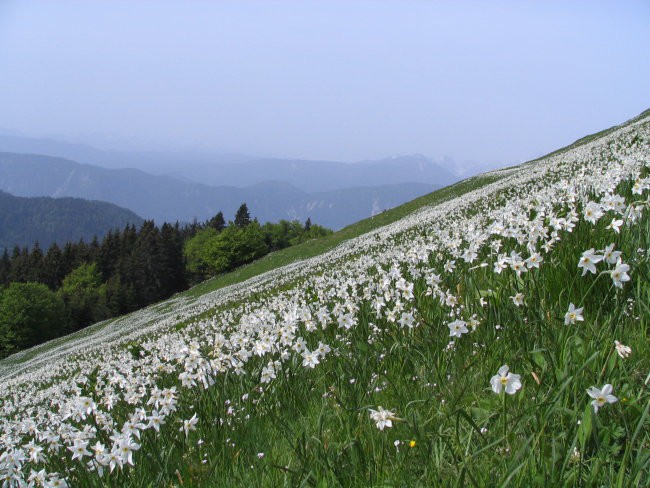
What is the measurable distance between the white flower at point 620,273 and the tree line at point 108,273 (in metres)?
106

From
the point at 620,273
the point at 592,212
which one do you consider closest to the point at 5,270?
the point at 592,212

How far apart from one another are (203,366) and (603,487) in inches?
157

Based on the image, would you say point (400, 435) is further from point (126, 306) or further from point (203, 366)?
point (126, 306)

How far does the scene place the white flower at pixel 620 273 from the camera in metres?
3.02

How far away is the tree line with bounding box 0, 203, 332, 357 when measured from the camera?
10031 centimetres

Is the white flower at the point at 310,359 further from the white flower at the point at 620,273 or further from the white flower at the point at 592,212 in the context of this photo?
the white flower at the point at 592,212

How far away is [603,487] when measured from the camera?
198 cm

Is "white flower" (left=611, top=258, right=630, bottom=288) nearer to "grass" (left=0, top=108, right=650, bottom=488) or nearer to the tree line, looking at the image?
"grass" (left=0, top=108, right=650, bottom=488)

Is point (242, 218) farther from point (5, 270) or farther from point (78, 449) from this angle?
point (78, 449)

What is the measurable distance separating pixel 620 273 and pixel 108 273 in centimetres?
14996

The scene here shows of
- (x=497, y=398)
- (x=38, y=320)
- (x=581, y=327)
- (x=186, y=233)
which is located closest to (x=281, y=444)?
(x=497, y=398)

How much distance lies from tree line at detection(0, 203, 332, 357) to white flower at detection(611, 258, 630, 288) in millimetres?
106342

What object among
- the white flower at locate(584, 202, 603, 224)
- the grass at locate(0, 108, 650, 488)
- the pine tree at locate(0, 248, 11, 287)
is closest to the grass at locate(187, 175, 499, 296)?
the grass at locate(0, 108, 650, 488)

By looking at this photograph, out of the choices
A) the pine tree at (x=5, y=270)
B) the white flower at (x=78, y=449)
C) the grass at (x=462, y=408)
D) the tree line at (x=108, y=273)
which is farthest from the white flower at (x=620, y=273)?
the pine tree at (x=5, y=270)
